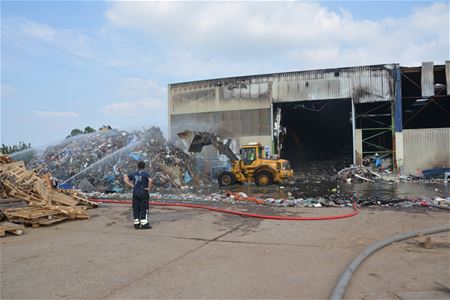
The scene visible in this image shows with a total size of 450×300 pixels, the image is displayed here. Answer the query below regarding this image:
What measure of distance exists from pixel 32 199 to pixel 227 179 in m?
11.3

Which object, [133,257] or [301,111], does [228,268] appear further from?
[301,111]

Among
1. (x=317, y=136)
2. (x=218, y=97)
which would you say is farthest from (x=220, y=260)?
(x=317, y=136)

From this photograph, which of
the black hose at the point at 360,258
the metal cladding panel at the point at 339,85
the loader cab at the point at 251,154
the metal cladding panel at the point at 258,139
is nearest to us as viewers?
the black hose at the point at 360,258

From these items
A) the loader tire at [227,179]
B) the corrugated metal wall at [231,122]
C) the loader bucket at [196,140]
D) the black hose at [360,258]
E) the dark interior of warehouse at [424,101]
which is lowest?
the black hose at [360,258]

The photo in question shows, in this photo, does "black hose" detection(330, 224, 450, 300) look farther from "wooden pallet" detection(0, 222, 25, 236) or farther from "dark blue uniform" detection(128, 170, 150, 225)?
"wooden pallet" detection(0, 222, 25, 236)

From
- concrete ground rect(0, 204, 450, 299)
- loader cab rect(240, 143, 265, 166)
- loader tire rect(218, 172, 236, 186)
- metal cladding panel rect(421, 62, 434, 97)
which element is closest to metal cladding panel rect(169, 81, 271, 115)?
loader cab rect(240, 143, 265, 166)

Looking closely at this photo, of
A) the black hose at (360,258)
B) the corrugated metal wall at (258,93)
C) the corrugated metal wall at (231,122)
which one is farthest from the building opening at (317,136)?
the black hose at (360,258)

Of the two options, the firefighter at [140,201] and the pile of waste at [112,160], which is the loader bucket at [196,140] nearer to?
the pile of waste at [112,160]

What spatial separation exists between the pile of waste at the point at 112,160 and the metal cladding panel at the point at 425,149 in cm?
1460

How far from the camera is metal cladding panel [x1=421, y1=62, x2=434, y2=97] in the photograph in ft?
78.2

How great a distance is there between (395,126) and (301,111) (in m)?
9.01

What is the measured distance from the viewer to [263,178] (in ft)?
59.9

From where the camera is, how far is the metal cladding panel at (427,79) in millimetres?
23844

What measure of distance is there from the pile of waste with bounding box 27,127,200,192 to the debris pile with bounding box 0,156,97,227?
763 centimetres
